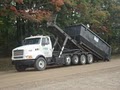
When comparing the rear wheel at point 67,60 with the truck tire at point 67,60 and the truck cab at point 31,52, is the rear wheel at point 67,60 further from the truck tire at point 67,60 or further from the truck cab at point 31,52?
the truck cab at point 31,52

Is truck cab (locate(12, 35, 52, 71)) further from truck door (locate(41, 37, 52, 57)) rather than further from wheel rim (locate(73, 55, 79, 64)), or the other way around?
wheel rim (locate(73, 55, 79, 64))

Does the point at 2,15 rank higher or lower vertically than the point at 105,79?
higher

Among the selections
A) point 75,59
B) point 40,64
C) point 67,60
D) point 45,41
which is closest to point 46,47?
point 45,41

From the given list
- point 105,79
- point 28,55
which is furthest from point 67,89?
point 28,55

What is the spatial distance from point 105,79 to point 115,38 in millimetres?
30746

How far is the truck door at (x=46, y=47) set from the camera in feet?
76.5

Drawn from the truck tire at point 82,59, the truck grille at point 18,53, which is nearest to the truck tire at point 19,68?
the truck grille at point 18,53

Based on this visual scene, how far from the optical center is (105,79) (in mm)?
15531

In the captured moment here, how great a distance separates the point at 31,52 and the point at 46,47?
5.83 ft

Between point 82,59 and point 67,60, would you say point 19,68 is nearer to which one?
point 67,60

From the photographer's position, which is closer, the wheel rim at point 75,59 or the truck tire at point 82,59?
the wheel rim at point 75,59

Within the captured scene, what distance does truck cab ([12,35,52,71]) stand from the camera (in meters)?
22.1

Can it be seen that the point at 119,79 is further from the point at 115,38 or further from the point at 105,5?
the point at 115,38

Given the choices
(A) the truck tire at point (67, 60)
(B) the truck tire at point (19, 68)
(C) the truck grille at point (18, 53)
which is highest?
(C) the truck grille at point (18, 53)
